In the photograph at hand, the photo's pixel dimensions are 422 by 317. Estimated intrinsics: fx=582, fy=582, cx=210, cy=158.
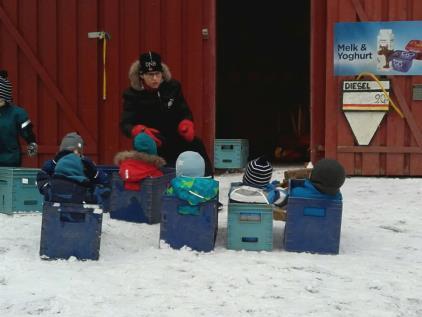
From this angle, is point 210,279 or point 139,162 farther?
point 139,162

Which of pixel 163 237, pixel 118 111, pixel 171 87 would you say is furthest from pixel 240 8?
pixel 163 237

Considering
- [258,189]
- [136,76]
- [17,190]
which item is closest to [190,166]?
[258,189]

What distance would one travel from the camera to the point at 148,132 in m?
5.25

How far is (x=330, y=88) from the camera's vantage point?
766 cm

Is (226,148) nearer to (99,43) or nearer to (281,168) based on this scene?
(281,168)

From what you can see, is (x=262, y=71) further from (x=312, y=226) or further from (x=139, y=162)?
(x=312, y=226)

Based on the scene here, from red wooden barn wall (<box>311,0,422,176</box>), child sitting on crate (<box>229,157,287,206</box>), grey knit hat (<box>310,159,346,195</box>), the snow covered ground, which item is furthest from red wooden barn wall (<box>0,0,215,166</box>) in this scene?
grey knit hat (<box>310,159,346,195</box>)

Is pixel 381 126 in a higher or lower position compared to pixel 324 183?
higher

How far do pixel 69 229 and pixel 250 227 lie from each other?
1270 millimetres

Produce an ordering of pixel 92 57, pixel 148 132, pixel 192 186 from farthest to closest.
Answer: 1. pixel 92 57
2. pixel 148 132
3. pixel 192 186

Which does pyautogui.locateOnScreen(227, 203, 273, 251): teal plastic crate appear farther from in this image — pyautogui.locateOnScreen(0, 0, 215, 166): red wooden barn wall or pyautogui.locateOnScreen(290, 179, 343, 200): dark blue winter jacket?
pyautogui.locateOnScreen(0, 0, 215, 166): red wooden barn wall

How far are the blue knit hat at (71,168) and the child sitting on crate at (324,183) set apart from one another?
1.51 metres

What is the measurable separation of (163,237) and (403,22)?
4.88m

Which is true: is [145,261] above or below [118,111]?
below
